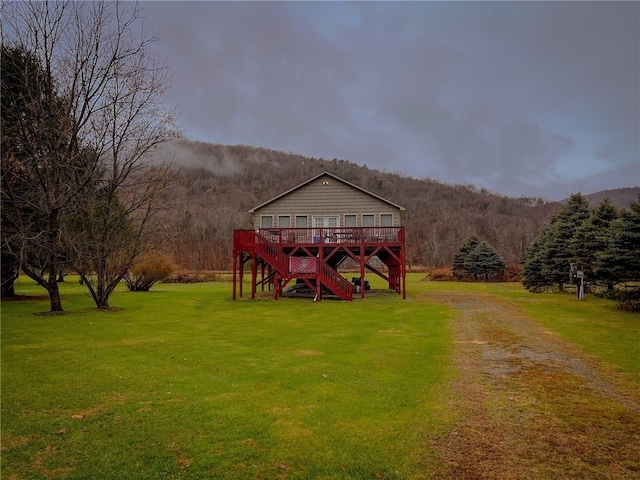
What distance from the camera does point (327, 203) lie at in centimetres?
2828

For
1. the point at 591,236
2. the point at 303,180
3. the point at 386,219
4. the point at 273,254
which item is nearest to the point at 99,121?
the point at 273,254

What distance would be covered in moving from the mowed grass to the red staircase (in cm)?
987

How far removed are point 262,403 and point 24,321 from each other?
40.4 ft

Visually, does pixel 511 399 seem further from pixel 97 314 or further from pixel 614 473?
pixel 97 314

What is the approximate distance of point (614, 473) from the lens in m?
4.45

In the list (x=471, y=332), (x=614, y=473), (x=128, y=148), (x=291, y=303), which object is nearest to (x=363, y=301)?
(x=291, y=303)

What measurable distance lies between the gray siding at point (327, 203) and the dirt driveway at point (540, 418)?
17694mm

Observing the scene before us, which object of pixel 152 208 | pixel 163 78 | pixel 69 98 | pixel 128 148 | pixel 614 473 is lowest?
pixel 614 473

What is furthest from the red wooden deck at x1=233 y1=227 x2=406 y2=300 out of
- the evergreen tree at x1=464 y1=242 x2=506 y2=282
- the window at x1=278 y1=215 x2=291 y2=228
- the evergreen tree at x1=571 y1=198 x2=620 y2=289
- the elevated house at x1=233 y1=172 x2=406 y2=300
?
the evergreen tree at x1=464 y1=242 x2=506 y2=282

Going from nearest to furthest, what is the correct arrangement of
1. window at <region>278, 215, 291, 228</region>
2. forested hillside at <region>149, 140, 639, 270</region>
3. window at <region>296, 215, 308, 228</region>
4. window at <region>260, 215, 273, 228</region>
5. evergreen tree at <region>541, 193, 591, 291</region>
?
window at <region>296, 215, 308, 228</region> < window at <region>278, 215, 291, 228</region> < window at <region>260, 215, 273, 228</region> < evergreen tree at <region>541, 193, 591, 291</region> < forested hillside at <region>149, 140, 639, 270</region>

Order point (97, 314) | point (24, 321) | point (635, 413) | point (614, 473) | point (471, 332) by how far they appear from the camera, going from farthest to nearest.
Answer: point (97, 314) → point (24, 321) → point (471, 332) → point (635, 413) → point (614, 473)

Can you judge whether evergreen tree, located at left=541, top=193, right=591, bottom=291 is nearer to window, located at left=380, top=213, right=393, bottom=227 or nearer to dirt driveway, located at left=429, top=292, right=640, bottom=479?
window, located at left=380, top=213, right=393, bottom=227

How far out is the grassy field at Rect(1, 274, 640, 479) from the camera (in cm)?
465

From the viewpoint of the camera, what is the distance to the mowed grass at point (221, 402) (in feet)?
15.2
